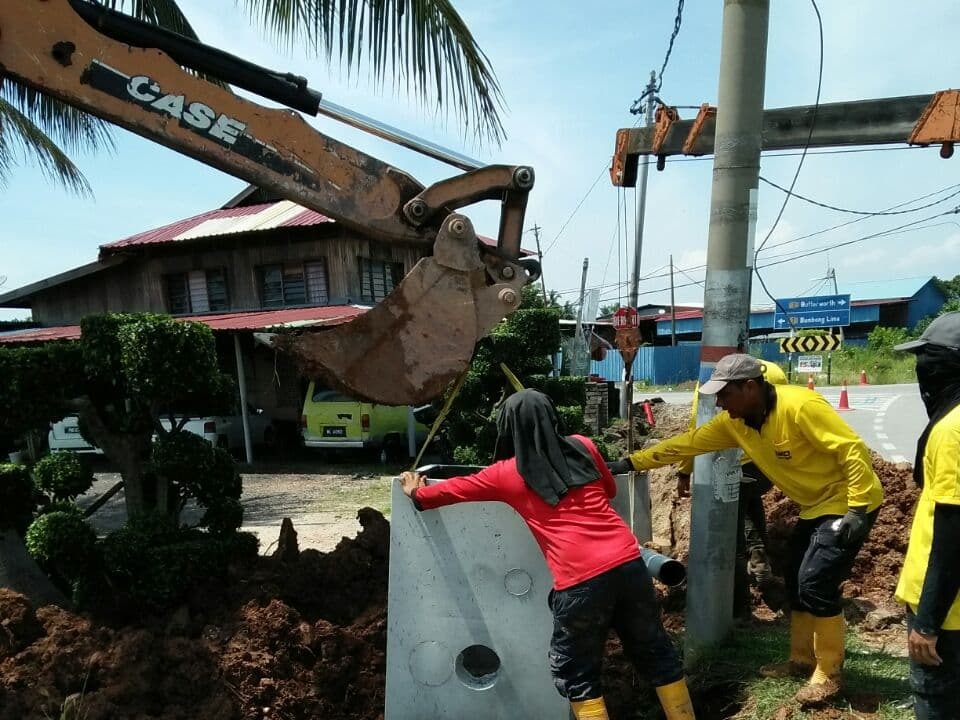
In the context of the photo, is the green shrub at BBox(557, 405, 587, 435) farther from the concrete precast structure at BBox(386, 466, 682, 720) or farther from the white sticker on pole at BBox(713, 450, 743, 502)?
the concrete precast structure at BBox(386, 466, 682, 720)

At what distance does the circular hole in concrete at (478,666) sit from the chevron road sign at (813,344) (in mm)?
18776

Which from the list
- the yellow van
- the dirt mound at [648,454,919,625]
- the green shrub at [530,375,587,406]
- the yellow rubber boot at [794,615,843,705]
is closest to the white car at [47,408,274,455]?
the yellow van

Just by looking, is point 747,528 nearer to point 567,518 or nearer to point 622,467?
point 622,467

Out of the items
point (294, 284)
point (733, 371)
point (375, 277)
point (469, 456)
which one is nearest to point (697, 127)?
point (733, 371)

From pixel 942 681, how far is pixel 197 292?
18079 millimetres

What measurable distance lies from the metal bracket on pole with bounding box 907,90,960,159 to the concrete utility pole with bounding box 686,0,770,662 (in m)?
1.99

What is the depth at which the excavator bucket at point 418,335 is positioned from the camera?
3.04 meters

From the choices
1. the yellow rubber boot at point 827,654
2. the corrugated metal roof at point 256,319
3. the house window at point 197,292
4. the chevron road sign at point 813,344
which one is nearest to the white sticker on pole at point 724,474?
the yellow rubber boot at point 827,654

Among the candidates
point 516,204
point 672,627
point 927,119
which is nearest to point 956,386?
point 516,204

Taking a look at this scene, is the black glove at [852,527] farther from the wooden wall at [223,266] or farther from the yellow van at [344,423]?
the wooden wall at [223,266]

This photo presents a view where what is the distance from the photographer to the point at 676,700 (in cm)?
292

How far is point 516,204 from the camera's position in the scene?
10.8 feet

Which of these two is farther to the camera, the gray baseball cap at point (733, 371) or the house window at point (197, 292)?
the house window at point (197, 292)

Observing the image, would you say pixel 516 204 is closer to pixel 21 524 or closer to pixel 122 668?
pixel 122 668
